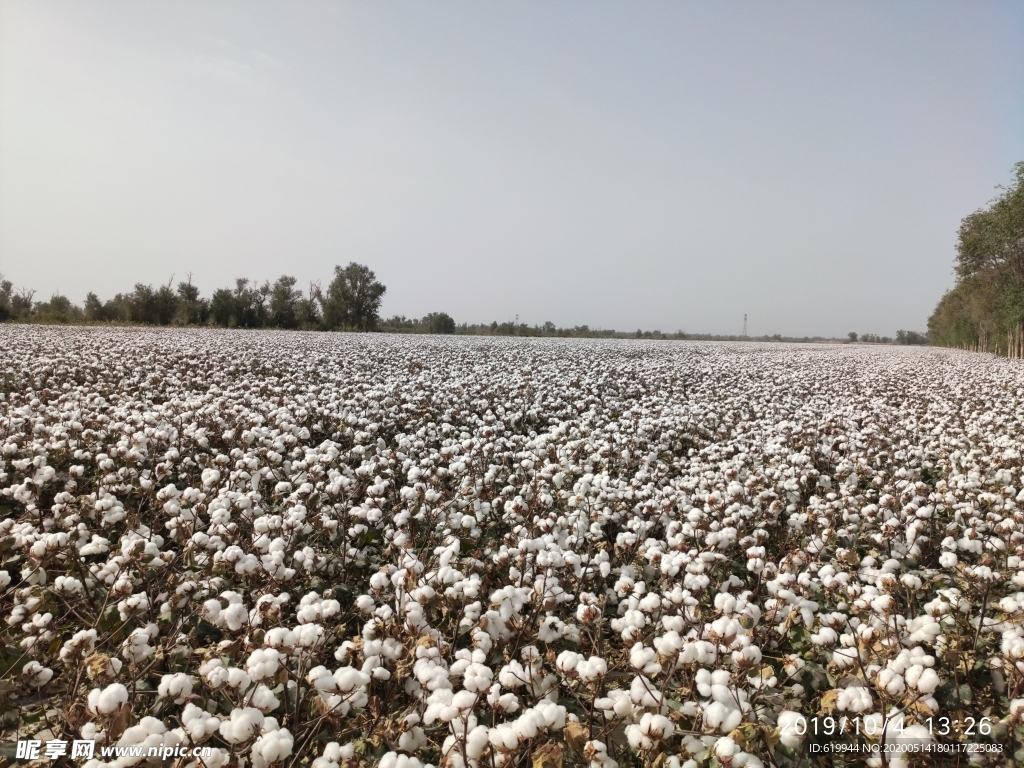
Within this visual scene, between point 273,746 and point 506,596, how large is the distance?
1.21 m

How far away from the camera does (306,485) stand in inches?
182

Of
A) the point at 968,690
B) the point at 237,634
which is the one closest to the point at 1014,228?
the point at 968,690

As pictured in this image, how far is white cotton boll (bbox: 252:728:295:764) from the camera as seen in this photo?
6.10 ft

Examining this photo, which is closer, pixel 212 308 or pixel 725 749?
pixel 725 749

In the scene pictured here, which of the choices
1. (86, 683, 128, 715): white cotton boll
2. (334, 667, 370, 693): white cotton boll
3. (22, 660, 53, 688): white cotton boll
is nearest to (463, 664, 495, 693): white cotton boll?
(334, 667, 370, 693): white cotton boll

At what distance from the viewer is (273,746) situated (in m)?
1.88

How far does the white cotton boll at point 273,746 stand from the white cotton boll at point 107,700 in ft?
1.68

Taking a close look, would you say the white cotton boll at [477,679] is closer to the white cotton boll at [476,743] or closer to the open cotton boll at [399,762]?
the white cotton boll at [476,743]

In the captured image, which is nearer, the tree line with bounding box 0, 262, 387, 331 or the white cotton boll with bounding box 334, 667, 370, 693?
the white cotton boll with bounding box 334, 667, 370, 693

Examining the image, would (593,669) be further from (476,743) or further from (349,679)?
(349,679)

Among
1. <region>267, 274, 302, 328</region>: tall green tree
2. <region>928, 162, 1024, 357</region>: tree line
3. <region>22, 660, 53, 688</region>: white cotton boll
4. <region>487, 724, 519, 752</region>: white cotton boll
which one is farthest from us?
<region>267, 274, 302, 328</region>: tall green tree

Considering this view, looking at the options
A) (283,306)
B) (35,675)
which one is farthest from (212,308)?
(35,675)

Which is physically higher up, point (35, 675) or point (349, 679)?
point (349, 679)

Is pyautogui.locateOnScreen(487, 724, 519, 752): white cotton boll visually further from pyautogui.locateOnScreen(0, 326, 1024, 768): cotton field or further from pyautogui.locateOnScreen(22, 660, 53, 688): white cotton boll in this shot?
pyautogui.locateOnScreen(22, 660, 53, 688): white cotton boll
